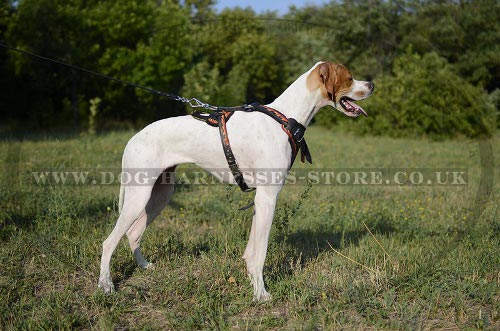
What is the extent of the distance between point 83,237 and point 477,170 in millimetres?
8739

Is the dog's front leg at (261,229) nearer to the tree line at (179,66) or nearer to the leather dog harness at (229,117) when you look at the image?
the leather dog harness at (229,117)

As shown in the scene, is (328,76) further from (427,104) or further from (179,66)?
(179,66)

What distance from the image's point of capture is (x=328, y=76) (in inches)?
158

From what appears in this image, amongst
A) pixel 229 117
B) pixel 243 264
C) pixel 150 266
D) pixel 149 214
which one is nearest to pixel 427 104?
pixel 243 264

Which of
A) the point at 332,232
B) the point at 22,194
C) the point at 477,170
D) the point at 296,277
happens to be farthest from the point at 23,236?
the point at 477,170

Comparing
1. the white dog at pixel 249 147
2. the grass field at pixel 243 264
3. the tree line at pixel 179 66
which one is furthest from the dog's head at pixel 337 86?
the tree line at pixel 179 66

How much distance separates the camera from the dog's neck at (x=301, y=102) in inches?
161

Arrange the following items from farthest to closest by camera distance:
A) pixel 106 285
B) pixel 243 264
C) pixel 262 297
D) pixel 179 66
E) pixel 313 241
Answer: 1. pixel 179 66
2. pixel 313 241
3. pixel 243 264
4. pixel 106 285
5. pixel 262 297

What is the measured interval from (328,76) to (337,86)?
0.13 meters

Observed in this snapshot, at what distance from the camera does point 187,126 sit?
13.1 feet

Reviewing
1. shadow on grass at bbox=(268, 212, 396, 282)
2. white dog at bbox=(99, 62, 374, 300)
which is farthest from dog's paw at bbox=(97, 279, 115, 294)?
shadow on grass at bbox=(268, 212, 396, 282)

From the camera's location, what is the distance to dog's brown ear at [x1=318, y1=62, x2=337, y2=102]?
4.00 meters

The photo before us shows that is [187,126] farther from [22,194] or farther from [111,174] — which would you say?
[111,174]

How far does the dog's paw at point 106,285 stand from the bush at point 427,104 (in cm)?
1562
